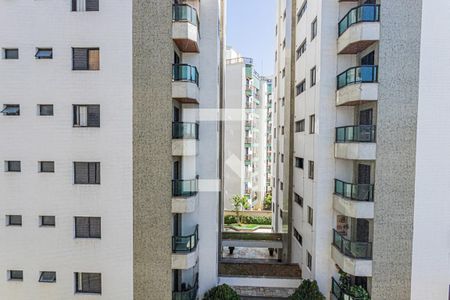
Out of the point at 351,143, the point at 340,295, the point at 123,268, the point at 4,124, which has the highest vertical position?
the point at 4,124

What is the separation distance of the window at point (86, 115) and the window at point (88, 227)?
383 cm

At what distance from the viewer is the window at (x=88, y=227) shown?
35.8 feet

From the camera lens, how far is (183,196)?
10.7 meters

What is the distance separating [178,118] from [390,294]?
37.3 feet

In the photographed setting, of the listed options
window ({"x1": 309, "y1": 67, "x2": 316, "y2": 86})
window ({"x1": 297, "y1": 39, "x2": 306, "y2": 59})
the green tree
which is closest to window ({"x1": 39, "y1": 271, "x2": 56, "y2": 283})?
window ({"x1": 309, "y1": 67, "x2": 316, "y2": 86})

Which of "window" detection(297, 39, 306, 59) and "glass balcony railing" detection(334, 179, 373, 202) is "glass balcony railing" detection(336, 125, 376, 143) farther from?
"window" detection(297, 39, 306, 59)

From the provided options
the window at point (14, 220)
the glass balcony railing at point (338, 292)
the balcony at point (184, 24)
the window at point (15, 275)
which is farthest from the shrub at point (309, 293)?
the window at point (14, 220)

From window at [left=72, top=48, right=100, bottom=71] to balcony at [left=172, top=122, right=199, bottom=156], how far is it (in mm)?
3947

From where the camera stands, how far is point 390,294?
10703 millimetres

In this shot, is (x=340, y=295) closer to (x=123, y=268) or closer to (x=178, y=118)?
(x=123, y=268)

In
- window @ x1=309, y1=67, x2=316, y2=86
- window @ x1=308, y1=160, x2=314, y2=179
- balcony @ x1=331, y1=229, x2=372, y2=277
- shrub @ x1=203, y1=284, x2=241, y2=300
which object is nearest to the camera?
balcony @ x1=331, y1=229, x2=372, y2=277

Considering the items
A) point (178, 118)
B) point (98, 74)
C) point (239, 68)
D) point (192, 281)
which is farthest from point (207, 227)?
point (239, 68)

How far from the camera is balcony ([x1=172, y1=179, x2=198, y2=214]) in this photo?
34.8 feet

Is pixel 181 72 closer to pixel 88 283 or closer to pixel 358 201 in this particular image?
pixel 358 201
